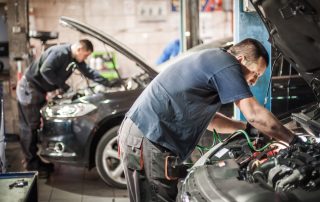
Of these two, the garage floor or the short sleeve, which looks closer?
the short sleeve

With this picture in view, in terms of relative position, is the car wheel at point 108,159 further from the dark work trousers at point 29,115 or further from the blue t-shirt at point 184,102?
the blue t-shirt at point 184,102

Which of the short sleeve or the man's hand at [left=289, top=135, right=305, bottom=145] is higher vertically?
the short sleeve

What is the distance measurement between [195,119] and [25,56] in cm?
534

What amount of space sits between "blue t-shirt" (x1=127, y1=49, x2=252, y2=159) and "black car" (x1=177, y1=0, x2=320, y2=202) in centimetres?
23

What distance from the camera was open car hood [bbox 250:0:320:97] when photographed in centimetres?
298

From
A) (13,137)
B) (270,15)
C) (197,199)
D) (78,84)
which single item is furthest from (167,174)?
(78,84)

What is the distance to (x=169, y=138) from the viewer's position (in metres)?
3.64

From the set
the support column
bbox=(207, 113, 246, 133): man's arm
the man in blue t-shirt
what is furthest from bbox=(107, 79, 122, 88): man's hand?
the man in blue t-shirt

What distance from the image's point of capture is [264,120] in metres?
3.31

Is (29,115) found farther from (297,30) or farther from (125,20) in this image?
(297,30)

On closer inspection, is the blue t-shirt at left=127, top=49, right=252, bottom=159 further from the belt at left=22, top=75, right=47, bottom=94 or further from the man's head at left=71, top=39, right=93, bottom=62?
the belt at left=22, top=75, right=47, bottom=94

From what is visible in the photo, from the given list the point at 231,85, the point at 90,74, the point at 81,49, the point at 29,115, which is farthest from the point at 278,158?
the point at 29,115

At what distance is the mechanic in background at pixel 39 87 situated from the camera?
6723mm

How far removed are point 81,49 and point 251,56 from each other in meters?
3.49
